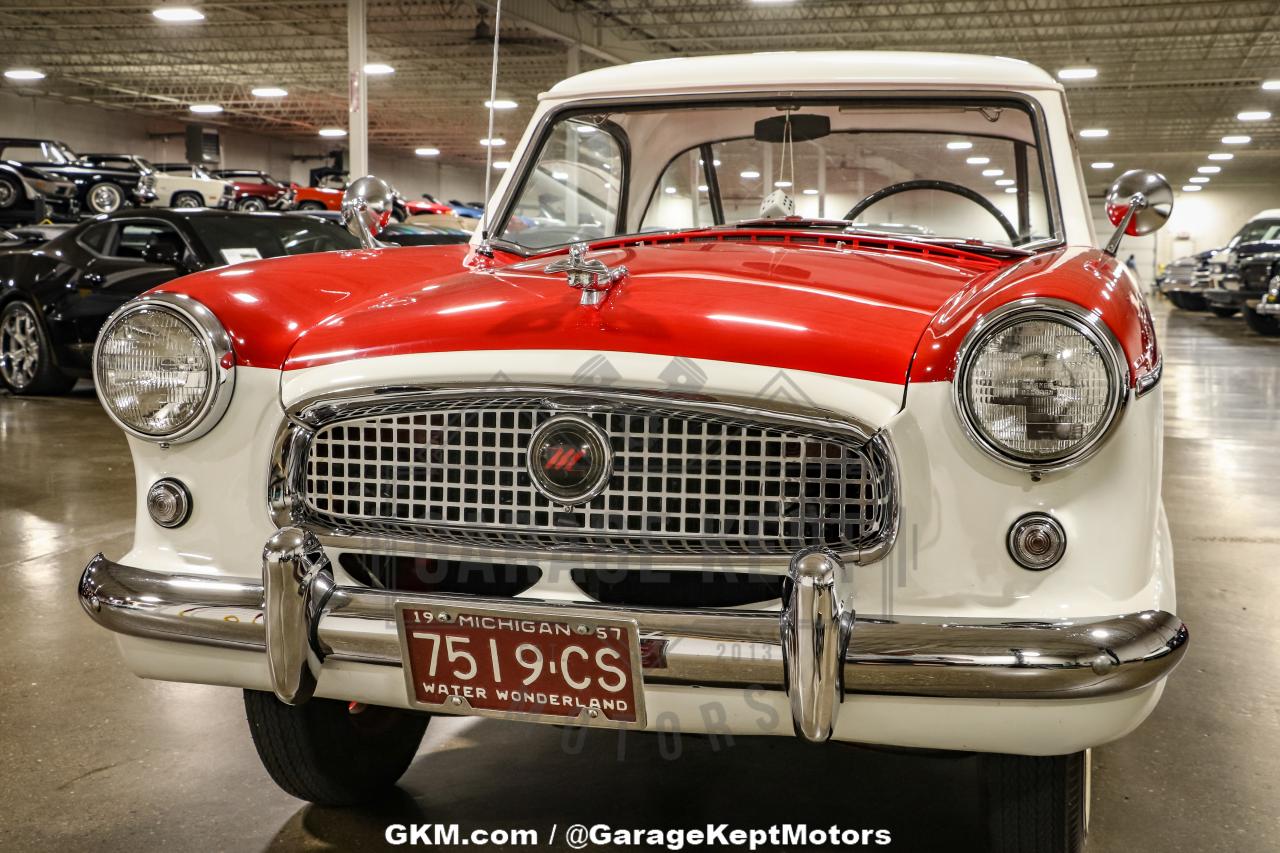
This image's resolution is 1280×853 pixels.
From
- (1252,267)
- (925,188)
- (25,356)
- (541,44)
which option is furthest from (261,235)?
(1252,267)

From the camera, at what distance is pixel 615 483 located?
1765mm

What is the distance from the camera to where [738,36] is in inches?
840

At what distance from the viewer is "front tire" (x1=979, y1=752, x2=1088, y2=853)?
1797 mm

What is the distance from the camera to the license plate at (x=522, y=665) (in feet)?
5.40

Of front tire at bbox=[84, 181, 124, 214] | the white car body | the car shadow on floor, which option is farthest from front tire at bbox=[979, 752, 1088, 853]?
front tire at bbox=[84, 181, 124, 214]

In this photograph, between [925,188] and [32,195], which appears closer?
[925,188]

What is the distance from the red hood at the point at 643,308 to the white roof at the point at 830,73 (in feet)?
1.96

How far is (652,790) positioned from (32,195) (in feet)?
56.7

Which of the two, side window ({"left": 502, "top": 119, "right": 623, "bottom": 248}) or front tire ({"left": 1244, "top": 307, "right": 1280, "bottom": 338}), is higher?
side window ({"left": 502, "top": 119, "right": 623, "bottom": 248})

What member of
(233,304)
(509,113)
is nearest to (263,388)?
(233,304)

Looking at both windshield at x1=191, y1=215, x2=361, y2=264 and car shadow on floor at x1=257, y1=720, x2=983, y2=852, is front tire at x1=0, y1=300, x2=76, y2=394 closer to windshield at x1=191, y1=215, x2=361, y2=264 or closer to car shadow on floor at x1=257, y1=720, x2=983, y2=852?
windshield at x1=191, y1=215, x2=361, y2=264

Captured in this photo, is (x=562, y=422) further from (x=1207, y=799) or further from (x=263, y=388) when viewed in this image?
(x=1207, y=799)

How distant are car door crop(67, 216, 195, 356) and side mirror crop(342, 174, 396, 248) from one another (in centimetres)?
521

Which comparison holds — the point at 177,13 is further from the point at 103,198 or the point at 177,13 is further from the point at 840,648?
the point at 840,648
